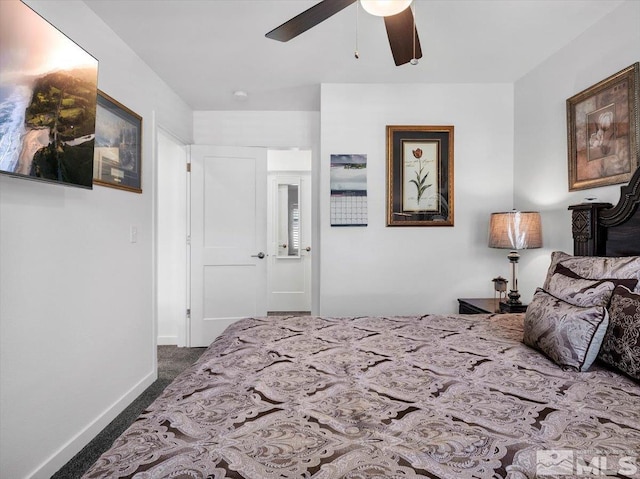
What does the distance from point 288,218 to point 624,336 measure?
15.0ft

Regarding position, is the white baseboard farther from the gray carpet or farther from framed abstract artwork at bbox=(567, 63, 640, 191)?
framed abstract artwork at bbox=(567, 63, 640, 191)

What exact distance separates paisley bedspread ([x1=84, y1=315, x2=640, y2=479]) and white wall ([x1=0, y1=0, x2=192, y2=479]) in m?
0.98

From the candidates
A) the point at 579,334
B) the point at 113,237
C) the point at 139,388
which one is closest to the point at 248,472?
the point at 579,334

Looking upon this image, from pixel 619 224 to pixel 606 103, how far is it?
2.60ft

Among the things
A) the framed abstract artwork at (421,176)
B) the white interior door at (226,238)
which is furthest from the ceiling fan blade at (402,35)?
the white interior door at (226,238)

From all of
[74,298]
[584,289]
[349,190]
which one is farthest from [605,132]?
[74,298]

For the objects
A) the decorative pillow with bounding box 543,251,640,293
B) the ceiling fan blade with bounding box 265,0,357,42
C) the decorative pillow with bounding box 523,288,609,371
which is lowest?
the decorative pillow with bounding box 523,288,609,371

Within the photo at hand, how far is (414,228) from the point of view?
3.34 metres

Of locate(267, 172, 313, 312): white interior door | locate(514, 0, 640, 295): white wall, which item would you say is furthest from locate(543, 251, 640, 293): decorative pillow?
locate(267, 172, 313, 312): white interior door

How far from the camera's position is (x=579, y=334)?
54.1 inches

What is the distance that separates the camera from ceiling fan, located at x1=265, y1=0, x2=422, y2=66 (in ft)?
4.99

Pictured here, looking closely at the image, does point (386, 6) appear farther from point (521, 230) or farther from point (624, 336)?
point (521, 230)

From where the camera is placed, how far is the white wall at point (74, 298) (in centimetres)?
165

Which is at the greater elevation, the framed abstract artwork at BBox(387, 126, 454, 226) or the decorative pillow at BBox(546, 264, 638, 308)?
the framed abstract artwork at BBox(387, 126, 454, 226)
